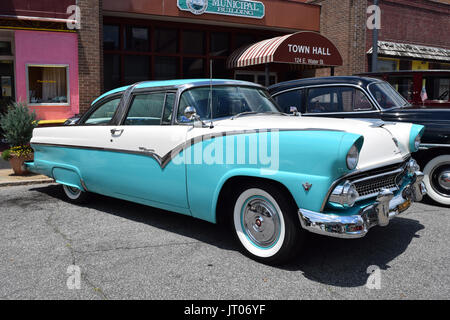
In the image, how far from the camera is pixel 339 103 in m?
6.54

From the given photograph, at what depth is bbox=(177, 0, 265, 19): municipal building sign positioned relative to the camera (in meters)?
13.2

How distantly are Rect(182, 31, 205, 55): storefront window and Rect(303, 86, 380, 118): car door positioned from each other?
8873 mm

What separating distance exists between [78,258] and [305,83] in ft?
14.9

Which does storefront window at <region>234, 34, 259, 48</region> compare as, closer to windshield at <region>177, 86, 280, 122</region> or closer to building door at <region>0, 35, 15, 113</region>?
building door at <region>0, 35, 15, 113</region>

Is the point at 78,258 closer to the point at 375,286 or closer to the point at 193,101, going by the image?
the point at 193,101

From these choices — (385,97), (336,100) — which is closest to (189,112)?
(336,100)

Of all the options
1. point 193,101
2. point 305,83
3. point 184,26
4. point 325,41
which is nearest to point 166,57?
point 184,26

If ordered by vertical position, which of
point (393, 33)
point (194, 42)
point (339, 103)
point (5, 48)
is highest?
point (393, 33)

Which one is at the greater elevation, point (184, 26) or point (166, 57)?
point (184, 26)

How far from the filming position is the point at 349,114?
254 inches

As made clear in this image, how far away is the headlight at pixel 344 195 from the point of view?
324cm

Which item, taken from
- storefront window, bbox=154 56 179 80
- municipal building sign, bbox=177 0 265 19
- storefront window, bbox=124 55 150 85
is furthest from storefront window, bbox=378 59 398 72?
storefront window, bbox=124 55 150 85

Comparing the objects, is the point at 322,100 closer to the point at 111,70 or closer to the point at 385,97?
the point at 385,97

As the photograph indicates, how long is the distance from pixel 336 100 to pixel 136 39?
926cm
